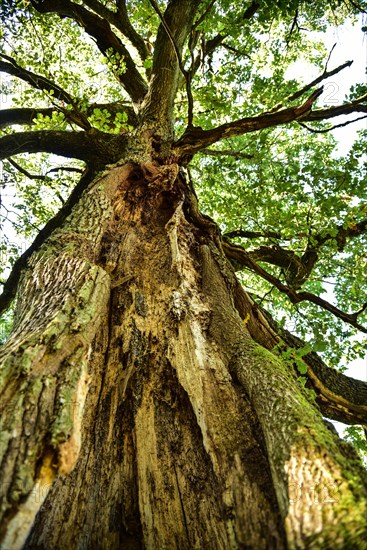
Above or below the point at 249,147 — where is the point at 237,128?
below

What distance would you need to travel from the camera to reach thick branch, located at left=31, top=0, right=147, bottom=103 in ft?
20.5

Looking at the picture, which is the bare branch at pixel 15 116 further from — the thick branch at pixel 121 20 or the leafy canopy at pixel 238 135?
the thick branch at pixel 121 20

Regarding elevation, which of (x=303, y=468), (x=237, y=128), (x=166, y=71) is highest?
(x=166, y=71)

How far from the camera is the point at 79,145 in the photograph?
4762mm

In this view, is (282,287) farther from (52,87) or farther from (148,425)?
(52,87)

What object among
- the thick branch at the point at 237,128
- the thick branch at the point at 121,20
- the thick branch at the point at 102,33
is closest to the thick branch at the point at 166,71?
the thick branch at the point at 237,128

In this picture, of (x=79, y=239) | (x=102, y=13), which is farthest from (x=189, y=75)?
(x=102, y=13)

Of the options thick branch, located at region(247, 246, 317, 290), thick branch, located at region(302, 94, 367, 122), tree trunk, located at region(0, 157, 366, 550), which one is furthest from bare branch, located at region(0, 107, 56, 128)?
thick branch, located at region(247, 246, 317, 290)

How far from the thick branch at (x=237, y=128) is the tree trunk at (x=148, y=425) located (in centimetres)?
189

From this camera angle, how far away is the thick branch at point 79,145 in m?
4.65

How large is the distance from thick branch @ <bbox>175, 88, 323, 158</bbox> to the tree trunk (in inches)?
74.4

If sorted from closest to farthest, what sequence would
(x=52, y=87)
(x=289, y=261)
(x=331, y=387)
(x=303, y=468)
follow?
(x=303, y=468)
(x=331, y=387)
(x=52, y=87)
(x=289, y=261)

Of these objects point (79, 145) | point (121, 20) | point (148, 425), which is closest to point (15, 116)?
point (79, 145)

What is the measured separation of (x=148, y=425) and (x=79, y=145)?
396cm
